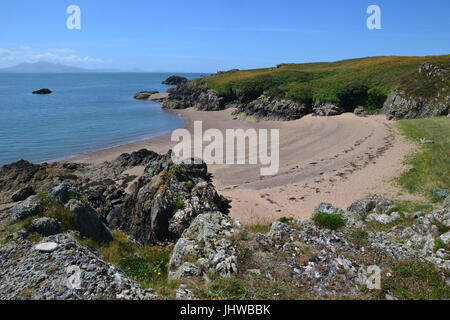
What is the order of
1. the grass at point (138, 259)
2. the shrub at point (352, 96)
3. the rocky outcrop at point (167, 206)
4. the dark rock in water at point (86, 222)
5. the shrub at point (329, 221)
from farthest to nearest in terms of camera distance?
the shrub at point (352, 96) < the rocky outcrop at point (167, 206) < the shrub at point (329, 221) < the dark rock in water at point (86, 222) < the grass at point (138, 259)

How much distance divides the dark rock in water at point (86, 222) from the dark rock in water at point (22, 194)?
18140mm

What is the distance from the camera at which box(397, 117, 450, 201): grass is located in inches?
827

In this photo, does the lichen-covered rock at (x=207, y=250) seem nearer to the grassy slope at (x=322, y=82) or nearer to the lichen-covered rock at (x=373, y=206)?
the lichen-covered rock at (x=373, y=206)

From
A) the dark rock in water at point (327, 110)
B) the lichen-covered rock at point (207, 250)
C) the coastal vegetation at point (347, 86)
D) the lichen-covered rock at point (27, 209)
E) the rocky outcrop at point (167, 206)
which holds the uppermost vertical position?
the coastal vegetation at point (347, 86)

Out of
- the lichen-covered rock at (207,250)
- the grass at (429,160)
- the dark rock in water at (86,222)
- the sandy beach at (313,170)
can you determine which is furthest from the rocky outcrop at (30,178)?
the grass at (429,160)

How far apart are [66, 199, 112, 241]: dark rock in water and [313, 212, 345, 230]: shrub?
9.67 metres

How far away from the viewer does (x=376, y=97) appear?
58.8 meters

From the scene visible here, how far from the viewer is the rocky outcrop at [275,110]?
59844 millimetres

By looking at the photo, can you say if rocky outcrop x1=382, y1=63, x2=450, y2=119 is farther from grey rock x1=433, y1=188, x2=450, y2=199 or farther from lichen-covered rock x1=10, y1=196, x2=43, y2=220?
lichen-covered rock x1=10, y1=196, x2=43, y2=220

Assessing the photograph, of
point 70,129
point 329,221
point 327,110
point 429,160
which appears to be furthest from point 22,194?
point 327,110

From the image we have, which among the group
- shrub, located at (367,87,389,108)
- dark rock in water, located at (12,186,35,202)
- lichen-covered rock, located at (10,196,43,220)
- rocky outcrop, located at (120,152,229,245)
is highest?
shrub, located at (367,87,389,108)

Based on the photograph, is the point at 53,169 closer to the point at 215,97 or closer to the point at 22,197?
the point at 22,197

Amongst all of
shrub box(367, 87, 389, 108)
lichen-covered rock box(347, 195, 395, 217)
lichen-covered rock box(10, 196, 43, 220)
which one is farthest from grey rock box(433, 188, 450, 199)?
shrub box(367, 87, 389, 108)
